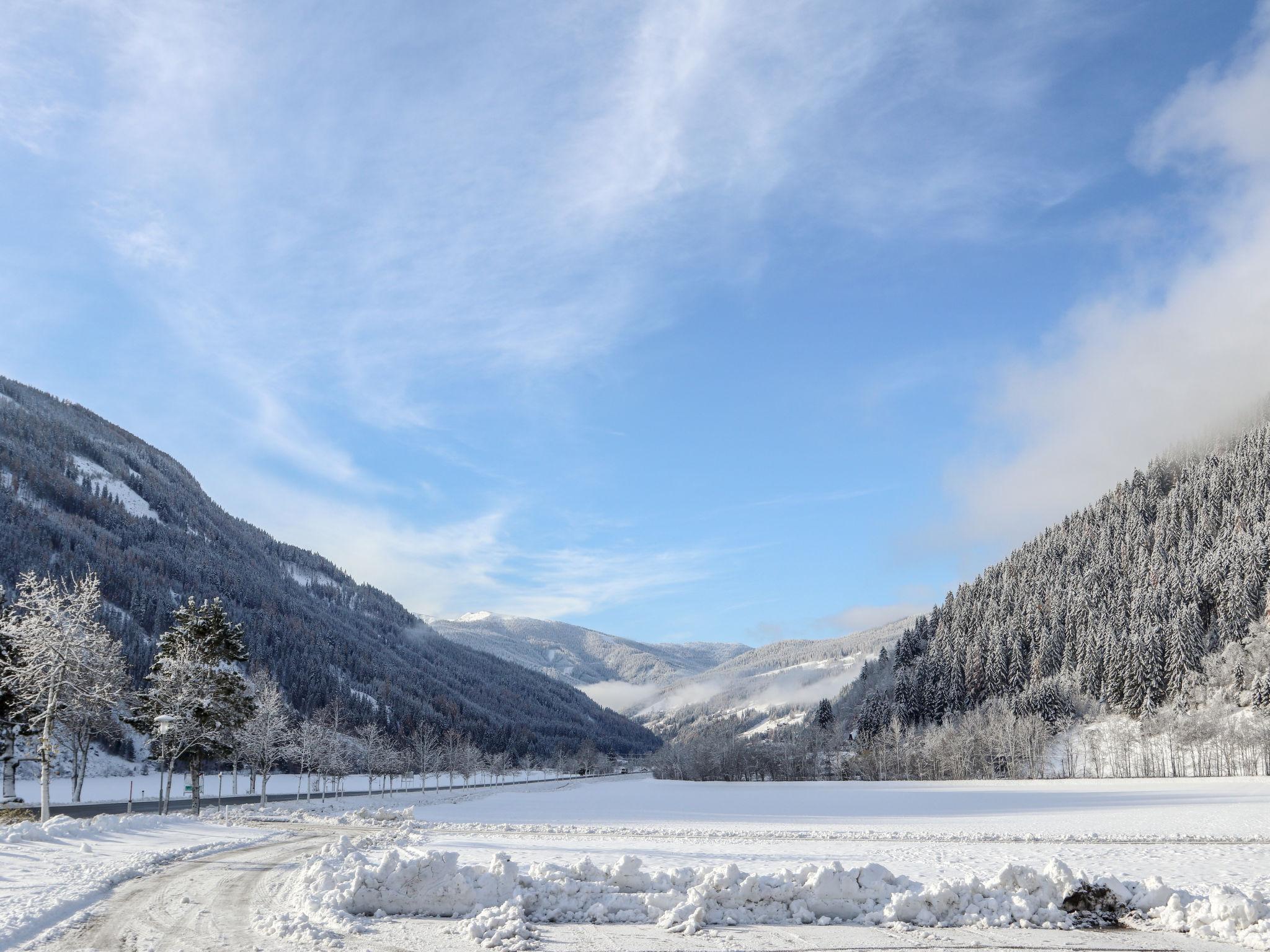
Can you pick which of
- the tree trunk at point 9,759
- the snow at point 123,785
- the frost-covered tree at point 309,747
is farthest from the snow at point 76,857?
the frost-covered tree at point 309,747

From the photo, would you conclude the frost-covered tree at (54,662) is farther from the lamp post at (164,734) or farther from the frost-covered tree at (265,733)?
the frost-covered tree at (265,733)

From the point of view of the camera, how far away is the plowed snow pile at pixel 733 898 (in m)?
17.2

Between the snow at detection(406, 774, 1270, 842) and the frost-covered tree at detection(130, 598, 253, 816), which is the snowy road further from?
the frost-covered tree at detection(130, 598, 253, 816)

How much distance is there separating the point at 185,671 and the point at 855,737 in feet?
435

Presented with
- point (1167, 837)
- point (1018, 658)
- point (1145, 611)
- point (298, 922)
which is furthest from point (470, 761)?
point (298, 922)

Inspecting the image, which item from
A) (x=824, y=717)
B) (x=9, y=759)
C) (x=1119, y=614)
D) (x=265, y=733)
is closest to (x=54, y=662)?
(x=9, y=759)

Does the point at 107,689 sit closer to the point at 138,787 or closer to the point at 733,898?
the point at 733,898

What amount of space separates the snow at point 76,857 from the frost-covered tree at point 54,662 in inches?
300

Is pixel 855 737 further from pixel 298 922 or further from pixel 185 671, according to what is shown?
pixel 298 922

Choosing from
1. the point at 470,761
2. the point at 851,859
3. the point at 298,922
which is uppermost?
the point at 298,922

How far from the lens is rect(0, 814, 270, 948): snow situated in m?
17.6

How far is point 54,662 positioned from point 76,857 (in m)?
22.6

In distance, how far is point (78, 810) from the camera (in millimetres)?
58719

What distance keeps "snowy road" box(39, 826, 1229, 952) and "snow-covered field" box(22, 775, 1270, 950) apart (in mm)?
81
